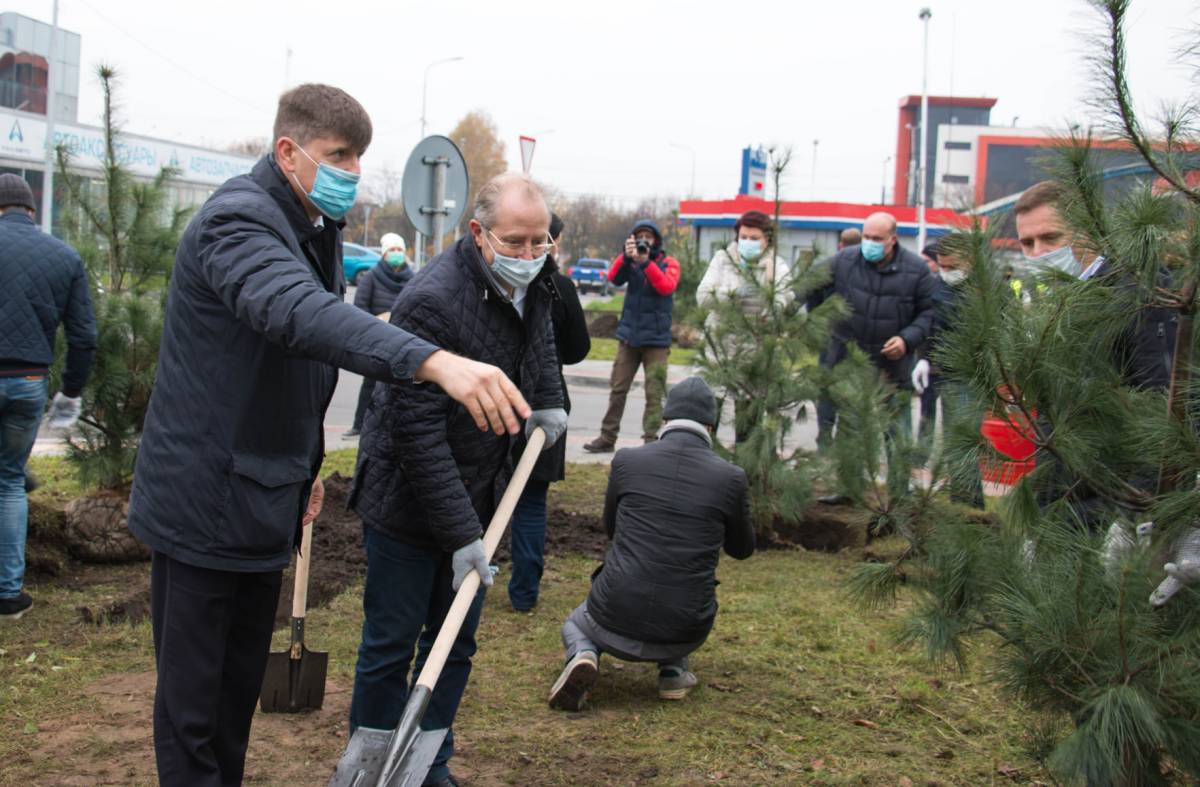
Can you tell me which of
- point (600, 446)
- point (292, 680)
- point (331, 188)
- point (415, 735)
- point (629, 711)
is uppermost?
point (331, 188)

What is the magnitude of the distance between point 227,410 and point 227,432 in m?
0.05

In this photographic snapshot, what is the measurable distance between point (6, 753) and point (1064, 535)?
3.16m

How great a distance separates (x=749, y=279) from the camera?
6562 mm

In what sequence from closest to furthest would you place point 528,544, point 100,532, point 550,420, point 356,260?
1. point 550,420
2. point 528,544
3. point 100,532
4. point 356,260

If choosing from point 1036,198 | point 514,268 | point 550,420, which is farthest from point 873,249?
point 514,268

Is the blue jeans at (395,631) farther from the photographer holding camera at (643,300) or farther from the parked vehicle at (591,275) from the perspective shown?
the parked vehicle at (591,275)

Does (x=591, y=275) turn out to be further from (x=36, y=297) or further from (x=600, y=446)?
(x=36, y=297)

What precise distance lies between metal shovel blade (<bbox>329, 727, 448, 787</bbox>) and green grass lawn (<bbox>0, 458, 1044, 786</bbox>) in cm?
48

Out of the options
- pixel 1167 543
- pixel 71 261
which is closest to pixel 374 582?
pixel 1167 543

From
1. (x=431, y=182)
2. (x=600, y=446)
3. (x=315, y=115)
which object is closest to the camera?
(x=315, y=115)

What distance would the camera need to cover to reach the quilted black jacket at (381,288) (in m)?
9.17

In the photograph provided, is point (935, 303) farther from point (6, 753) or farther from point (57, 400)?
point (6, 753)

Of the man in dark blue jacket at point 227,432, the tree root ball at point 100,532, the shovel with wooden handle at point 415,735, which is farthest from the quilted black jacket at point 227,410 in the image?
the tree root ball at point 100,532

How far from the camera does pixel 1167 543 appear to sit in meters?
2.31
